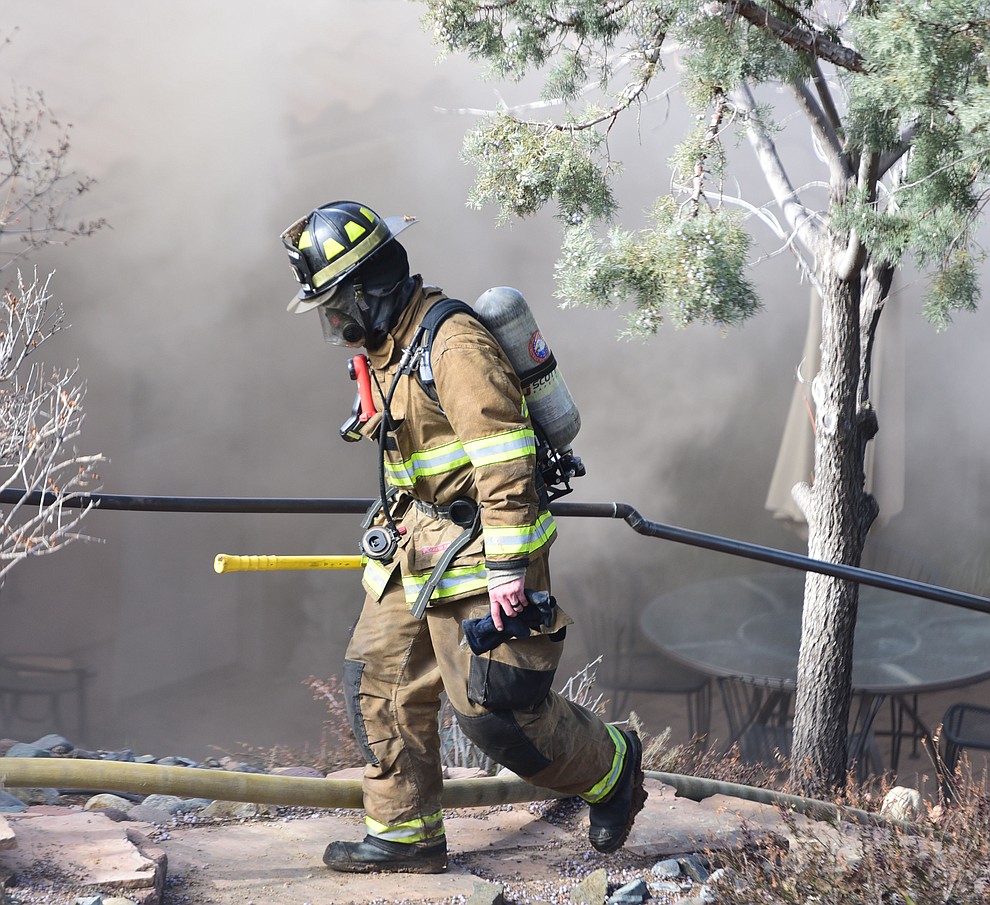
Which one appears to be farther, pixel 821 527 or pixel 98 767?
pixel 821 527

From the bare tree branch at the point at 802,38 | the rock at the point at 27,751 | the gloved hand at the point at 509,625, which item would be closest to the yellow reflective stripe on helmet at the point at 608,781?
the gloved hand at the point at 509,625

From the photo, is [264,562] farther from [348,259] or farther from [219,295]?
[219,295]

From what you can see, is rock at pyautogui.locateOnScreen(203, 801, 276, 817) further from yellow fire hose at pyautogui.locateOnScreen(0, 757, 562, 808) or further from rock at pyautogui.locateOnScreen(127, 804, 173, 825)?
yellow fire hose at pyautogui.locateOnScreen(0, 757, 562, 808)

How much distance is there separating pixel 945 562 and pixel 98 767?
24.2 ft

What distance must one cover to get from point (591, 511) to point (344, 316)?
3.05 feet

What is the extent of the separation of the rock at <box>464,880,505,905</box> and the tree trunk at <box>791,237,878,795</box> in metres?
3.06

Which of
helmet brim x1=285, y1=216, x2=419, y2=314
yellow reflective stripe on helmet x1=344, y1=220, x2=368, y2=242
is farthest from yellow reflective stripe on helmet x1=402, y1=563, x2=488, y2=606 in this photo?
yellow reflective stripe on helmet x1=344, y1=220, x2=368, y2=242

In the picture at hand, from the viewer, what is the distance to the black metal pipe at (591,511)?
2.61 meters

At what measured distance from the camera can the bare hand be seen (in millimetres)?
2203

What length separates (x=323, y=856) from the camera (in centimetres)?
256

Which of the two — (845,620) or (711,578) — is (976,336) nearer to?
(711,578)

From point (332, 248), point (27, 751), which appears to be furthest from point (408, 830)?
point (27, 751)

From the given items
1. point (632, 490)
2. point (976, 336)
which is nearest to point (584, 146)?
point (632, 490)

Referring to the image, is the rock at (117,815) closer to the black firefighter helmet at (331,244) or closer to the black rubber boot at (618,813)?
the black rubber boot at (618,813)
